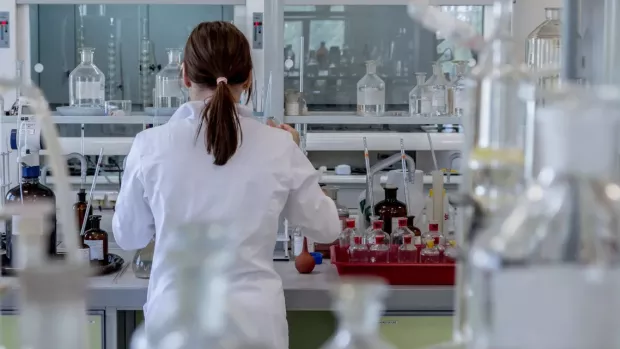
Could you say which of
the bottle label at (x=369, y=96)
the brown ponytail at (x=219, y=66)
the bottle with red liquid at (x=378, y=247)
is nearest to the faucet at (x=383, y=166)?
the bottle label at (x=369, y=96)

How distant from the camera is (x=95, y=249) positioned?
9.04 ft

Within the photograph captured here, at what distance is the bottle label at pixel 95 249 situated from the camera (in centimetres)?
275

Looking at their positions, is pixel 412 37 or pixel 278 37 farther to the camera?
pixel 412 37

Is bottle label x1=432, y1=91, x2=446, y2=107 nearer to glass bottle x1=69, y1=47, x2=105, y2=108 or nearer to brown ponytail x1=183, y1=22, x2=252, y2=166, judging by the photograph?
brown ponytail x1=183, y1=22, x2=252, y2=166

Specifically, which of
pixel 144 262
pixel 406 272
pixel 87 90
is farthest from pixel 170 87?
pixel 406 272

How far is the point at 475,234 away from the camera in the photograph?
62cm

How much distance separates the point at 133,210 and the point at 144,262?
1.68 feet

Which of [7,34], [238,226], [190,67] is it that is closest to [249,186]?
[238,226]

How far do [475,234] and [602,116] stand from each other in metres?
0.14

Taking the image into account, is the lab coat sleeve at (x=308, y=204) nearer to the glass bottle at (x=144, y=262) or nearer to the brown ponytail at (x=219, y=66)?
the brown ponytail at (x=219, y=66)

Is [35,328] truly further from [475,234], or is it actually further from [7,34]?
[7,34]

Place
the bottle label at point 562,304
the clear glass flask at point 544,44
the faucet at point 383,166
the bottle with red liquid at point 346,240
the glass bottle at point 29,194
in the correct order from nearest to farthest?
the bottle label at point 562,304 < the clear glass flask at point 544,44 < the glass bottle at point 29,194 < the bottle with red liquid at point 346,240 < the faucet at point 383,166

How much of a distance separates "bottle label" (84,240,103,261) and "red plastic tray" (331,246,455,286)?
758 mm

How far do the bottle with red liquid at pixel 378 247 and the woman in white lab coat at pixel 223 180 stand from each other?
50 cm
